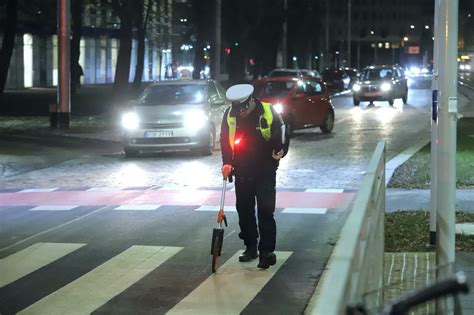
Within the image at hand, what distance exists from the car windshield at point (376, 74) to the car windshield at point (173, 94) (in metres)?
20.1

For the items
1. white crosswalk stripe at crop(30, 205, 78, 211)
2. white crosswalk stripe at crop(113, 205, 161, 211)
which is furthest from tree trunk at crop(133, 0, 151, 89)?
white crosswalk stripe at crop(113, 205, 161, 211)

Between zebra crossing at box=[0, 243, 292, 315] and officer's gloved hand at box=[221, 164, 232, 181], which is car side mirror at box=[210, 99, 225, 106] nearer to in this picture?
zebra crossing at box=[0, 243, 292, 315]

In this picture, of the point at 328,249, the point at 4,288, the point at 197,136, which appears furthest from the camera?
the point at 197,136

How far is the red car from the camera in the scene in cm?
2206

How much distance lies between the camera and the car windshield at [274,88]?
22672 mm

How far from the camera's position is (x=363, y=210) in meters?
3.50

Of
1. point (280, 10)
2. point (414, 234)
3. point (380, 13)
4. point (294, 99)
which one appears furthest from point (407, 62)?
point (414, 234)

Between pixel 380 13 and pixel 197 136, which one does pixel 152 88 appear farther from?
pixel 380 13

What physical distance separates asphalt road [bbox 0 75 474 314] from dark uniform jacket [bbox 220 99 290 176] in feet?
3.10

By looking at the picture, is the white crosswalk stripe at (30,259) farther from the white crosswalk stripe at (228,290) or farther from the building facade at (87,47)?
the building facade at (87,47)

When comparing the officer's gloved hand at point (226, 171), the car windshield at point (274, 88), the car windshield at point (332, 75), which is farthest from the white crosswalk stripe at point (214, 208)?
the car windshield at point (332, 75)

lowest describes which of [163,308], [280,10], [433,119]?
[163,308]

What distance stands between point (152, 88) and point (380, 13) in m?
109

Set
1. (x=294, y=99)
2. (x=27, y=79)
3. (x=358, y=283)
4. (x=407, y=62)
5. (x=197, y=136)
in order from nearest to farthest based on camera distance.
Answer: (x=358, y=283) < (x=197, y=136) < (x=294, y=99) < (x=27, y=79) < (x=407, y=62)
